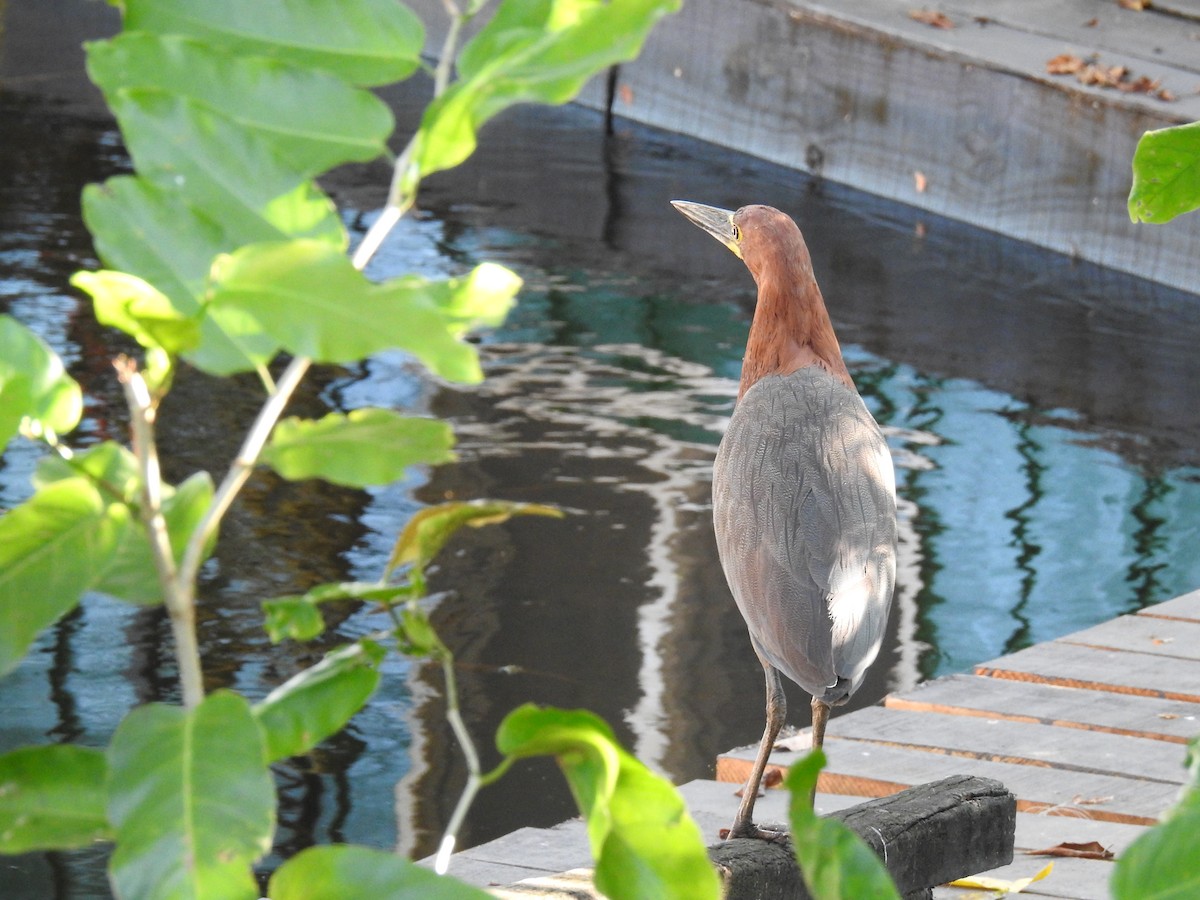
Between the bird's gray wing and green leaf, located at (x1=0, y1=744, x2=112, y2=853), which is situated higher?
green leaf, located at (x1=0, y1=744, x2=112, y2=853)

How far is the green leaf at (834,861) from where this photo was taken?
0.62 meters

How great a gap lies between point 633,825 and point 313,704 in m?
0.15

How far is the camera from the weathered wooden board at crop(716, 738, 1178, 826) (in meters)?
2.88

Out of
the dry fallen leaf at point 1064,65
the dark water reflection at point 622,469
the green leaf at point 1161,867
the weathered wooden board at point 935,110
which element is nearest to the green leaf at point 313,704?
the green leaf at point 1161,867

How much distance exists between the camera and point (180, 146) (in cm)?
66

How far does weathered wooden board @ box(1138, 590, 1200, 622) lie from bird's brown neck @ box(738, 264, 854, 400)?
1455mm

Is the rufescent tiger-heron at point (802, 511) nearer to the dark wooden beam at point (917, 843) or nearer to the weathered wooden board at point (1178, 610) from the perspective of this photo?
the dark wooden beam at point (917, 843)

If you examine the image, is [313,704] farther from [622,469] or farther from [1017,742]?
[622,469]

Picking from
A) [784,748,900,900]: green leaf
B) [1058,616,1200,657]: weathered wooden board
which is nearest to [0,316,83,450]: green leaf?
[784,748,900,900]: green leaf

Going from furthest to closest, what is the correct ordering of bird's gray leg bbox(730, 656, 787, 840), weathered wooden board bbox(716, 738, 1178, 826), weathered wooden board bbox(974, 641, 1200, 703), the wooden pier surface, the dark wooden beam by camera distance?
weathered wooden board bbox(974, 641, 1200, 703), weathered wooden board bbox(716, 738, 1178, 826), the wooden pier surface, bird's gray leg bbox(730, 656, 787, 840), the dark wooden beam

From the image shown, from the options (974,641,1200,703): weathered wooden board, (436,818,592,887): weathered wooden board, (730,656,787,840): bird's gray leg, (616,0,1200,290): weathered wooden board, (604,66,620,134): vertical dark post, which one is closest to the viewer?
(730,656,787,840): bird's gray leg

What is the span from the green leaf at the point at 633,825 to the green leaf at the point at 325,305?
14cm

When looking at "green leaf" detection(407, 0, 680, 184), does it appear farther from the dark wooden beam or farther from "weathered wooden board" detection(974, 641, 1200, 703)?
"weathered wooden board" detection(974, 641, 1200, 703)

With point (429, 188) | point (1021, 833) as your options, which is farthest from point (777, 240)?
point (429, 188)
